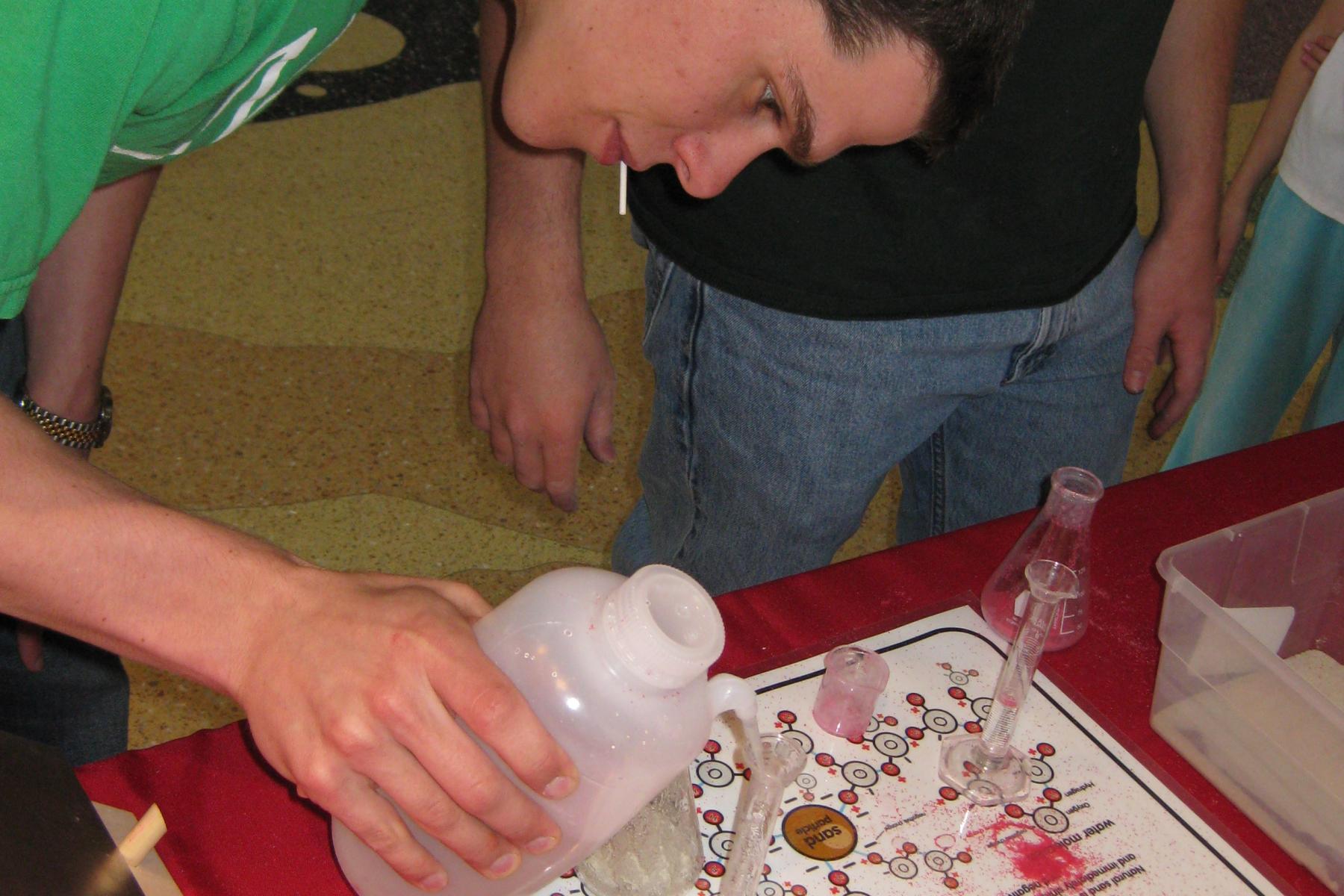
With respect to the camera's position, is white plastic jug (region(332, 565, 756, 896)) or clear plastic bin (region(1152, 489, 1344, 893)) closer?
white plastic jug (region(332, 565, 756, 896))

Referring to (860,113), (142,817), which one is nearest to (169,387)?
(142,817)

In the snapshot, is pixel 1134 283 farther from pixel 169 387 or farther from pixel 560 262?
pixel 169 387

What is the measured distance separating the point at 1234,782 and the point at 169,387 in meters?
1.87

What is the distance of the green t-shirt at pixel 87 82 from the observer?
53cm

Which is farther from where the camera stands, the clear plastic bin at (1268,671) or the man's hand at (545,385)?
the man's hand at (545,385)

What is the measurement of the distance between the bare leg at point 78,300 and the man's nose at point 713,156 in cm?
51

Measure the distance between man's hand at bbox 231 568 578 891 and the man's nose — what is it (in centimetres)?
32

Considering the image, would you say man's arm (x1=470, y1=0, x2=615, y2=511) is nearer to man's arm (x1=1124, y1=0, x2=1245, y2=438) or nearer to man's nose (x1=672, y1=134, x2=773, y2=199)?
man's nose (x1=672, y1=134, x2=773, y2=199)

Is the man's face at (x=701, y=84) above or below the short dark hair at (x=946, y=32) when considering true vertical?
below

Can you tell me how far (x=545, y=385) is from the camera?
3.42ft

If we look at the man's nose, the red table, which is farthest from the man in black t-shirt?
the man's nose

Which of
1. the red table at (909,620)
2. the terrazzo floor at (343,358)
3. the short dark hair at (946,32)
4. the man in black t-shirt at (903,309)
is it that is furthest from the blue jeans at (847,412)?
the terrazzo floor at (343,358)

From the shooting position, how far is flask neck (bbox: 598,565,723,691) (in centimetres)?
56

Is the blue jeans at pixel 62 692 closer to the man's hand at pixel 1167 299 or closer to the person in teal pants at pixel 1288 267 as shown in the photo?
the man's hand at pixel 1167 299
